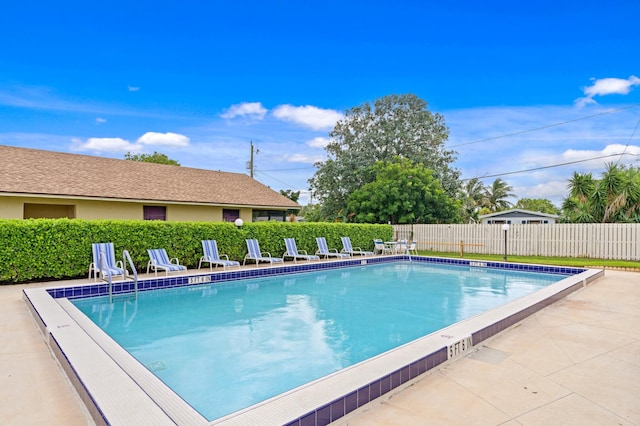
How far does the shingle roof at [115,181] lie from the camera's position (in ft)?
46.5

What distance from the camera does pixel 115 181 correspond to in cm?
1662

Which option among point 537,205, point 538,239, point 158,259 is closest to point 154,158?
point 158,259

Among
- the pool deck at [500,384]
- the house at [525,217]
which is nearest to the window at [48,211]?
the pool deck at [500,384]

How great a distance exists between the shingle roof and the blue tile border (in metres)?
7.14

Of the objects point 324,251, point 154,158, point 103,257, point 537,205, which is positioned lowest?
point 324,251

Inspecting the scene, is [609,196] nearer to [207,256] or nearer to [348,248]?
[348,248]

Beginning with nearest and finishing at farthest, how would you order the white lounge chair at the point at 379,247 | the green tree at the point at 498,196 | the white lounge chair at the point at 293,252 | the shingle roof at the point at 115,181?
the shingle roof at the point at 115,181 < the white lounge chair at the point at 293,252 < the white lounge chair at the point at 379,247 < the green tree at the point at 498,196

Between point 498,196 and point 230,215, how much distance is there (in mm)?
41314

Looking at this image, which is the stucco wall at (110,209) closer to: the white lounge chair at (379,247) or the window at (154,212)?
the window at (154,212)

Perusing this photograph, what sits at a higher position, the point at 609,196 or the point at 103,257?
the point at 609,196

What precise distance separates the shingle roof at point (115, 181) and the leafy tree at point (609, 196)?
16.2 metres

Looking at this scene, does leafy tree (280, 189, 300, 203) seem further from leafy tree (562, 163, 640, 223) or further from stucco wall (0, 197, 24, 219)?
stucco wall (0, 197, 24, 219)

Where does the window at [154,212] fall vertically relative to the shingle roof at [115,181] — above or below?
below

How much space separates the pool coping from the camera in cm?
288
